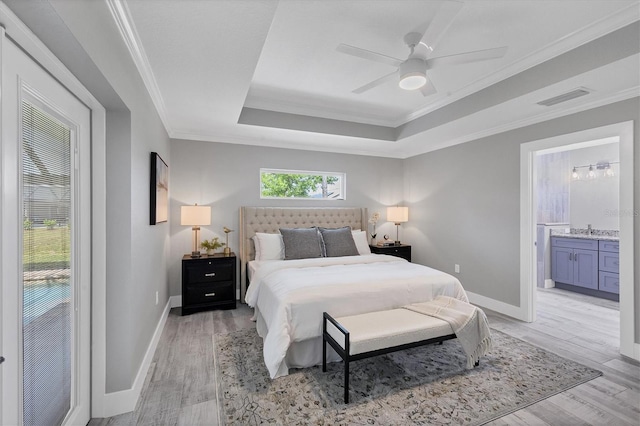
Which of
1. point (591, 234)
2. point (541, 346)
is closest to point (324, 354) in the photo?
point (541, 346)

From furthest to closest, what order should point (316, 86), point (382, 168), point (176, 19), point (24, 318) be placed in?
point (382, 168) < point (316, 86) < point (176, 19) < point (24, 318)

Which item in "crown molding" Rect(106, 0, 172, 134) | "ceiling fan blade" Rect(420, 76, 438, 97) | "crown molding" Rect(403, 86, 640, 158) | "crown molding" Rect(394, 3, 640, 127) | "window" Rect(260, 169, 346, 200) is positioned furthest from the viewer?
"window" Rect(260, 169, 346, 200)

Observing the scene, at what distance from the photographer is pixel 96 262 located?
189 cm

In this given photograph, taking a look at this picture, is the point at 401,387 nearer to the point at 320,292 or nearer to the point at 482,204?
the point at 320,292

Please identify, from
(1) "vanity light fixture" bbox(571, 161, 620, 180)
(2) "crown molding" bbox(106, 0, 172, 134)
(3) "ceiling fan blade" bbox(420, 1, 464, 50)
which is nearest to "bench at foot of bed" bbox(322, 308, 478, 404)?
(3) "ceiling fan blade" bbox(420, 1, 464, 50)

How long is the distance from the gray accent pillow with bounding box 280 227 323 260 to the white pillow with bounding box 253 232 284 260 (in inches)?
4.4

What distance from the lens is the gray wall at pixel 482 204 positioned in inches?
124

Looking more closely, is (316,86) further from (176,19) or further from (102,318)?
(102,318)

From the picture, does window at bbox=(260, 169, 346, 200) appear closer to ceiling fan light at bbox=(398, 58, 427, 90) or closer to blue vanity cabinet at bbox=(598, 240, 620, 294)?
ceiling fan light at bbox=(398, 58, 427, 90)

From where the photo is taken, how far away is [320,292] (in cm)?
254

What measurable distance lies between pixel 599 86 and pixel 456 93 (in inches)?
49.3

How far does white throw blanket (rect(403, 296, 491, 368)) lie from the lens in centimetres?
241

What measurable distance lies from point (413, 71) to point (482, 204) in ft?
8.57

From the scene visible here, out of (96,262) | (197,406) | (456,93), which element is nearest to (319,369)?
(197,406)
